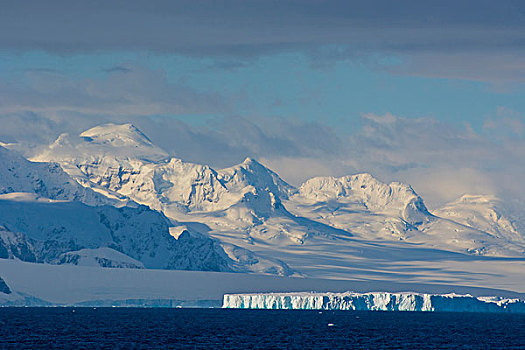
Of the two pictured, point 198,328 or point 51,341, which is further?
point 198,328

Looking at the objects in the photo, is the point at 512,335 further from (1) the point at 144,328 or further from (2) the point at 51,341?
(2) the point at 51,341

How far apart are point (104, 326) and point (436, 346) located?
2542 inches

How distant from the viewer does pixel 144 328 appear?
18700 cm

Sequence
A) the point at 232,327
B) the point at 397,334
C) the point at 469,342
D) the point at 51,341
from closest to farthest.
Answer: the point at 51,341, the point at 469,342, the point at 397,334, the point at 232,327

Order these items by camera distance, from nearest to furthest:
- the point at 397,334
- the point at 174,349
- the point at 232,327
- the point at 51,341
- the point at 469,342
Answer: the point at 174,349
the point at 51,341
the point at 469,342
the point at 397,334
the point at 232,327

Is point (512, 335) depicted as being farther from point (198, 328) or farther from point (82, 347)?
point (82, 347)

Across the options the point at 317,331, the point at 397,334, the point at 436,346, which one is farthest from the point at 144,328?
the point at 436,346

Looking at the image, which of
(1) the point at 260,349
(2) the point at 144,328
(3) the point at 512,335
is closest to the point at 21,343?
(1) the point at 260,349

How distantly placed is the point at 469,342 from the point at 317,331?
102 feet

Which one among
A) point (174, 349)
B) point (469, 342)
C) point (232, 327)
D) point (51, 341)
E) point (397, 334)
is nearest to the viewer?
point (174, 349)

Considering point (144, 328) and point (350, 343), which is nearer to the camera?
point (350, 343)

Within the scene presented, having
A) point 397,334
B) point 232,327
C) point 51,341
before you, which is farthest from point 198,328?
point 51,341

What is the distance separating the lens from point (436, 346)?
15250cm

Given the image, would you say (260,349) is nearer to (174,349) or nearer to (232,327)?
(174,349)
